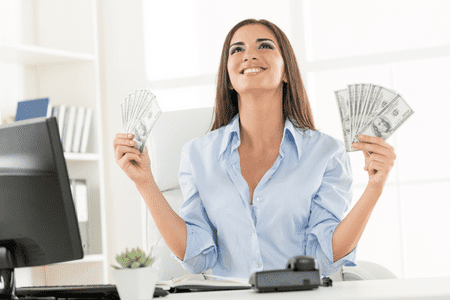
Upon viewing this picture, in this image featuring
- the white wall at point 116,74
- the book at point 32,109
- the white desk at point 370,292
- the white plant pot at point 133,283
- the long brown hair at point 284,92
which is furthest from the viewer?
the white wall at point 116,74

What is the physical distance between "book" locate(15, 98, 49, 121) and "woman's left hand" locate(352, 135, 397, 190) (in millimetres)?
1844

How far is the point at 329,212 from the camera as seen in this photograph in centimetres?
167

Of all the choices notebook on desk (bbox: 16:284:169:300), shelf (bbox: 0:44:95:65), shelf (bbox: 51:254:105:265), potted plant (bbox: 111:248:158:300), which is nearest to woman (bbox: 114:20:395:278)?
notebook on desk (bbox: 16:284:169:300)

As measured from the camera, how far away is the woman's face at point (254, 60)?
1.75 meters

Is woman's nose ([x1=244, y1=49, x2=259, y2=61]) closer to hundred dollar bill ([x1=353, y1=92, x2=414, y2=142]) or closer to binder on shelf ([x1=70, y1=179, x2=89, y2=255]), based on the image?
hundred dollar bill ([x1=353, y1=92, x2=414, y2=142])

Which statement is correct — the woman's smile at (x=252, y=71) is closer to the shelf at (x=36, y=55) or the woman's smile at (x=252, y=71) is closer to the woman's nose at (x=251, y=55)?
the woman's nose at (x=251, y=55)

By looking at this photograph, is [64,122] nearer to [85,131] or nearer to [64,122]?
[64,122]

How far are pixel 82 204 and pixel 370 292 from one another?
2.20 m

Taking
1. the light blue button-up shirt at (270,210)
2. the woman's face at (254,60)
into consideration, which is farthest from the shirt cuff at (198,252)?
the woman's face at (254,60)

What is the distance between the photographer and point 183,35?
3299 millimetres

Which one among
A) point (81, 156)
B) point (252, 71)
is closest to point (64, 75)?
point (81, 156)

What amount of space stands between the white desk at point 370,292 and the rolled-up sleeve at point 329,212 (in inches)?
23.3

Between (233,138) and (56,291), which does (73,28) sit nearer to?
(233,138)

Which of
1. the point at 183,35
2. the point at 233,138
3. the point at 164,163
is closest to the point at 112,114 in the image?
the point at 183,35
